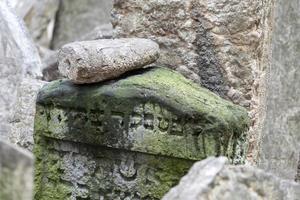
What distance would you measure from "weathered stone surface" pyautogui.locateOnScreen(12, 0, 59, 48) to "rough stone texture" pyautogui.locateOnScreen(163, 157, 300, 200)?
6390mm

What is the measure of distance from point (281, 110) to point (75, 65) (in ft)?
7.28

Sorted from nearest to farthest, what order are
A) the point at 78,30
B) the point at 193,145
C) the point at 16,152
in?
the point at 16,152 → the point at 193,145 → the point at 78,30

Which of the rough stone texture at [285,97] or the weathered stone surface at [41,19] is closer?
the rough stone texture at [285,97]

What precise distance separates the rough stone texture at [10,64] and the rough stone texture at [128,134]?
103 cm

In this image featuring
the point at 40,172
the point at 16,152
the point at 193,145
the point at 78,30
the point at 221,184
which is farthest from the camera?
the point at 78,30

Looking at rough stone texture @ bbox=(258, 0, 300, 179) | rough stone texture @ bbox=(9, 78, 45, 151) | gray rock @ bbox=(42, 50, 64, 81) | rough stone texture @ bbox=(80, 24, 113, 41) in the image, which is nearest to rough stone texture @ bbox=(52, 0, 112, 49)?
rough stone texture @ bbox=(80, 24, 113, 41)

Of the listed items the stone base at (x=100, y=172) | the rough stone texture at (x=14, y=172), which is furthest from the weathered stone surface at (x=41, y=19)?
the rough stone texture at (x=14, y=172)

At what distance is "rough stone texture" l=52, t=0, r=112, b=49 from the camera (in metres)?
9.33

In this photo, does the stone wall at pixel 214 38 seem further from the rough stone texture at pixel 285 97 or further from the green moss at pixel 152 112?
the rough stone texture at pixel 285 97

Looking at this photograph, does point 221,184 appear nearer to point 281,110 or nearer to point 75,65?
point 75,65

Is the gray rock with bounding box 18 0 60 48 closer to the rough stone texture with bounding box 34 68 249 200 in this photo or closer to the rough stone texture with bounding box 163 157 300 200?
the rough stone texture with bounding box 34 68 249 200

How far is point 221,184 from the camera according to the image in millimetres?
2143

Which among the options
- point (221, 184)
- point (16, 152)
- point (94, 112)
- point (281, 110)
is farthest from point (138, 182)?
point (281, 110)

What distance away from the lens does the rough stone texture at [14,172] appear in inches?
71.3
